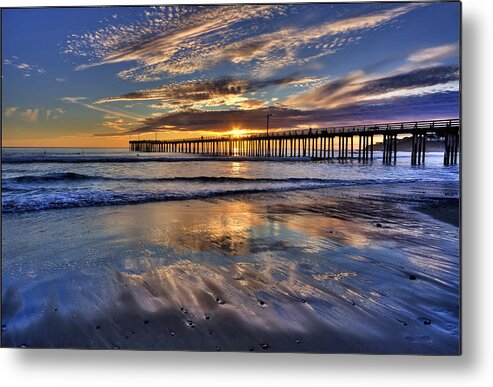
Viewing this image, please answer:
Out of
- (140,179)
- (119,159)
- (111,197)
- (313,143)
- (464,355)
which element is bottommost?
(464,355)

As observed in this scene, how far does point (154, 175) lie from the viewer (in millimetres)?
3141

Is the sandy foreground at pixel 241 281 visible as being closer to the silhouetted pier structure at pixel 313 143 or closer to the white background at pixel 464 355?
the white background at pixel 464 355

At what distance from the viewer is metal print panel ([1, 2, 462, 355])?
2.32 m

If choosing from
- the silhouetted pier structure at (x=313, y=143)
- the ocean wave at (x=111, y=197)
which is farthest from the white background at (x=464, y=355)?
the ocean wave at (x=111, y=197)

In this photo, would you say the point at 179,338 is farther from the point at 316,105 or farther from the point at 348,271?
the point at 316,105

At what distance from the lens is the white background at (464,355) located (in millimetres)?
2318

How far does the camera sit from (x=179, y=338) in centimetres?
231

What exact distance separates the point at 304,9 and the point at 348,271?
1.59 meters

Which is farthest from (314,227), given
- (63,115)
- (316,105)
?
(63,115)

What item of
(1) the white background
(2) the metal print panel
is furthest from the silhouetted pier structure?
(1) the white background

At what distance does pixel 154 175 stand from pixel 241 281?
3.82 feet

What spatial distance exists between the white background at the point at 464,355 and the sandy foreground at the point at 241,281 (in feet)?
0.35


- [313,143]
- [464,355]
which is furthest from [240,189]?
[464,355]

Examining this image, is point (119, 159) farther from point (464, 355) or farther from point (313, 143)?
point (464, 355)
